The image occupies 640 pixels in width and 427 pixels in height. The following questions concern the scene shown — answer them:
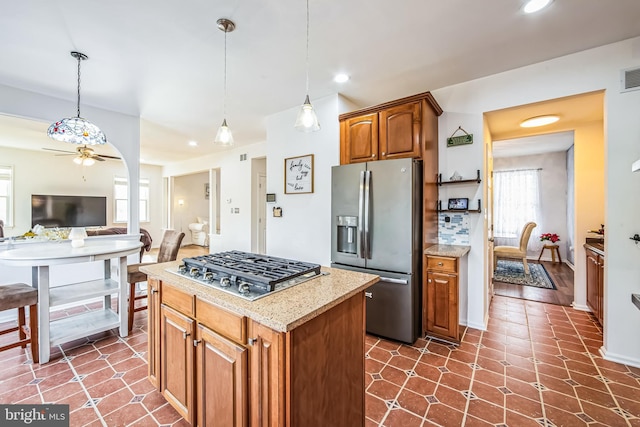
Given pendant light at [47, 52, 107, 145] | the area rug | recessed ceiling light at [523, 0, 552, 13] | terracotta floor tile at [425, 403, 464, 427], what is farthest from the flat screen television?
the area rug

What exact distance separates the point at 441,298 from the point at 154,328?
7.94 feet

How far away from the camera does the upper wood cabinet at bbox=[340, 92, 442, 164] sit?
2639 millimetres

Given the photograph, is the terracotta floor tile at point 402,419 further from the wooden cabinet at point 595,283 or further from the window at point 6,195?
the window at point 6,195

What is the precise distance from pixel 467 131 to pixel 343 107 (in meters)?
1.44

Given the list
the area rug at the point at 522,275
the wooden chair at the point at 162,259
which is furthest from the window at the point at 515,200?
Answer: the wooden chair at the point at 162,259

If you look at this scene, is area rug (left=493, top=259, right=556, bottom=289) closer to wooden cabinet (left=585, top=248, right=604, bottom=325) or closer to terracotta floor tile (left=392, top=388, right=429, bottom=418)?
wooden cabinet (left=585, top=248, right=604, bottom=325)

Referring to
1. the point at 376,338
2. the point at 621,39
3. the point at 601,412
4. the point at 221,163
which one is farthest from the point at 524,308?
the point at 221,163

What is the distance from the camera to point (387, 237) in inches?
103

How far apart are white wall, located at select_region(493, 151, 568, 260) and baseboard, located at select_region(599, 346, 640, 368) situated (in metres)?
5.37

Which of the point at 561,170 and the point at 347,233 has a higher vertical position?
the point at 561,170

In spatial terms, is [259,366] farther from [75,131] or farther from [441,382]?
[75,131]

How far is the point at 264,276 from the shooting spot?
137 centimetres

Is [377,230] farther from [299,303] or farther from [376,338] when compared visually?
[299,303]

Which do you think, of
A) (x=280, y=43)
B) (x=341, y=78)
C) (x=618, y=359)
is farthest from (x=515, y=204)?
(x=280, y=43)
